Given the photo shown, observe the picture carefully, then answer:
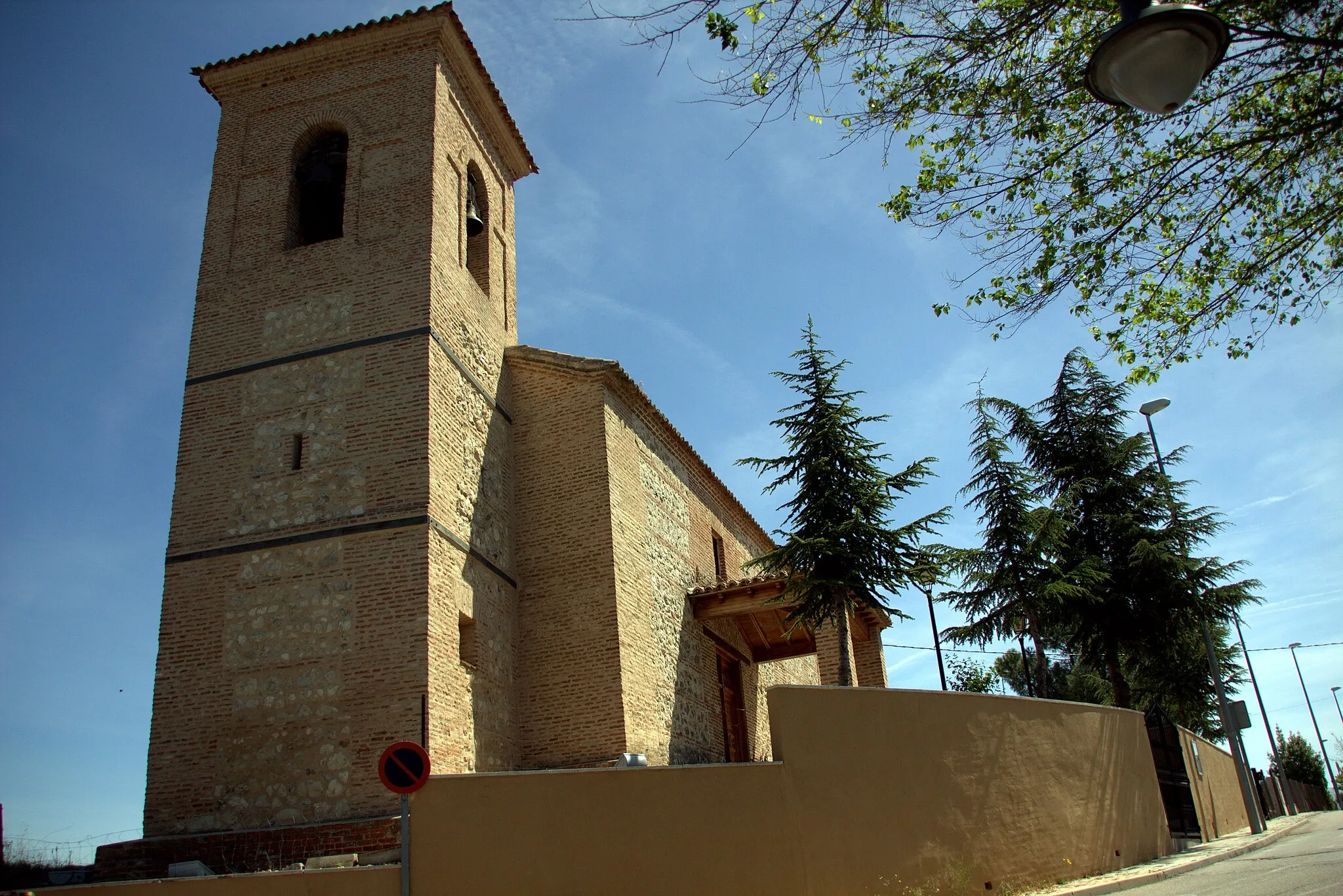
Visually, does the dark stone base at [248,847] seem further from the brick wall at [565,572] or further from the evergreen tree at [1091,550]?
the evergreen tree at [1091,550]

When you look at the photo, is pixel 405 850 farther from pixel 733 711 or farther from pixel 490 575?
pixel 733 711

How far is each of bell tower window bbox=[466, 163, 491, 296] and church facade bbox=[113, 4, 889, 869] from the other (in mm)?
50

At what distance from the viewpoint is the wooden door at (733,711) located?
17.6 metres

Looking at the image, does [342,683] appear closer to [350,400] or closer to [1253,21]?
[350,400]

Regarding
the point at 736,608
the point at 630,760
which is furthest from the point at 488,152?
the point at 630,760

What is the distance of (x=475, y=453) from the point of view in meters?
13.3

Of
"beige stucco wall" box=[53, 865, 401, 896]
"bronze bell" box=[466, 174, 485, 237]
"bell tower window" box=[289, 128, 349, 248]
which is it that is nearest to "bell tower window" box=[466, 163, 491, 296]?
"bronze bell" box=[466, 174, 485, 237]

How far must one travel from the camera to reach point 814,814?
870 centimetres

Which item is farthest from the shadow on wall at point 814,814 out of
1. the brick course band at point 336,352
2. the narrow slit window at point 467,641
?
the brick course band at point 336,352

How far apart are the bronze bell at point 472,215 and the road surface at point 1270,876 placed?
12.8 metres

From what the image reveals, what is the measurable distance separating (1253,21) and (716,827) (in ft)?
24.5

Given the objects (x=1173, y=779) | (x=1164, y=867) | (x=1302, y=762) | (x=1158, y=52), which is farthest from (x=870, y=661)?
(x=1302, y=762)

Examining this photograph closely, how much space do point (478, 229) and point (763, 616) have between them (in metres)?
8.89

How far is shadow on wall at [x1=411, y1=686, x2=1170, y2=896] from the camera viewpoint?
7.85 meters
